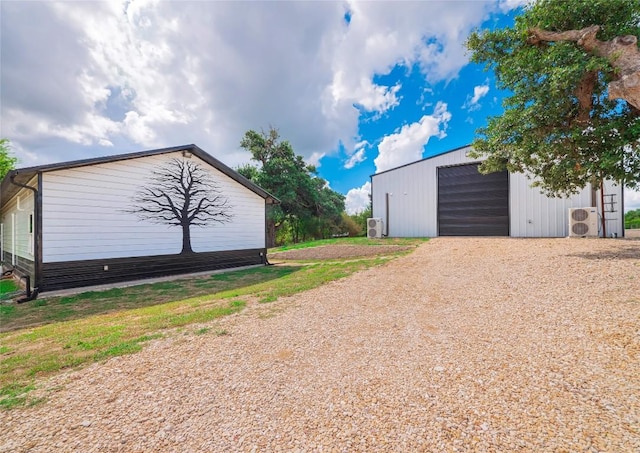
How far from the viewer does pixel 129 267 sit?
25.5ft

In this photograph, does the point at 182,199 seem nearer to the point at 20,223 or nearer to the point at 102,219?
the point at 102,219

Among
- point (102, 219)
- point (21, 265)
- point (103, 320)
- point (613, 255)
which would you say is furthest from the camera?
point (21, 265)

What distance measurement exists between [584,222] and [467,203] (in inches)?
197

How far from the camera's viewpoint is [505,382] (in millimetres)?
2072

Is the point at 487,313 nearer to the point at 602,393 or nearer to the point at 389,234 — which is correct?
the point at 602,393

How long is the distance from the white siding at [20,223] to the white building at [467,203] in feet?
51.7

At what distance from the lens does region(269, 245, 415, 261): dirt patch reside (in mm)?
11444

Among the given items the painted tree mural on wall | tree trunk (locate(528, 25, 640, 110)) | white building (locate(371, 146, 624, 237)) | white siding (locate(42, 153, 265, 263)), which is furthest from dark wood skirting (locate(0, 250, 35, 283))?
white building (locate(371, 146, 624, 237))

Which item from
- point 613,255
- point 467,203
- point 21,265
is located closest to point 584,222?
point 467,203

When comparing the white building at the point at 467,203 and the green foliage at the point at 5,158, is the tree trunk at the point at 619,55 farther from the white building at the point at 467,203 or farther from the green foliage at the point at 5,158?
the green foliage at the point at 5,158

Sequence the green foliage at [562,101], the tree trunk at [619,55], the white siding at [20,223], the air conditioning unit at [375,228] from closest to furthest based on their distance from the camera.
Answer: the tree trunk at [619,55], the green foliage at [562,101], the white siding at [20,223], the air conditioning unit at [375,228]

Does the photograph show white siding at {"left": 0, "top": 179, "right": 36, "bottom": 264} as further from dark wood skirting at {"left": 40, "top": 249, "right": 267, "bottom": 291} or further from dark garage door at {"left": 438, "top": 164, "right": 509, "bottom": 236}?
dark garage door at {"left": 438, "top": 164, "right": 509, "bottom": 236}

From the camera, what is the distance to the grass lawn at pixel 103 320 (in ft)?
9.09

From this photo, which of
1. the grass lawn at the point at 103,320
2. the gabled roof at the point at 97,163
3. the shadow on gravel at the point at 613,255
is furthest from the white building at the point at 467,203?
the grass lawn at the point at 103,320
